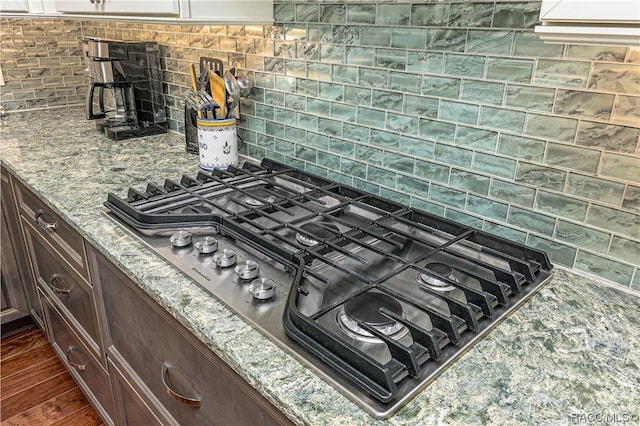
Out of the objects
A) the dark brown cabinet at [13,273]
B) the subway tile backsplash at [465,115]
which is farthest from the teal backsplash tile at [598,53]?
the dark brown cabinet at [13,273]

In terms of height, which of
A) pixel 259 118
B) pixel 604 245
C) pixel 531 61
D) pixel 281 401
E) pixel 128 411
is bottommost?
pixel 128 411

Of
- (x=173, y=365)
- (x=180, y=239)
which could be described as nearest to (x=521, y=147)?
(x=180, y=239)

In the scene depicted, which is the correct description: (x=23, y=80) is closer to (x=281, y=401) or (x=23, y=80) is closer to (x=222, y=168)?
(x=222, y=168)

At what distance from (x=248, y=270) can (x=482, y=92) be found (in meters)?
0.64

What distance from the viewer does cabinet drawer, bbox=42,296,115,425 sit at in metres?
1.49

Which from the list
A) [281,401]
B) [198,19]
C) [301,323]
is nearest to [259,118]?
[198,19]

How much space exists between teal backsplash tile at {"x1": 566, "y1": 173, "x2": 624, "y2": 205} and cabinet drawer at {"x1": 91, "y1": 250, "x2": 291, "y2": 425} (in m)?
0.72

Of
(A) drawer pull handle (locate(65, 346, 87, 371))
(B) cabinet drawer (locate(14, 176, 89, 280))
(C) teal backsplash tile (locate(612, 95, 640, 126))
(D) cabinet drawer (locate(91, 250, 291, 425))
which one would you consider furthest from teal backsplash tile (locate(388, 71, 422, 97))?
(A) drawer pull handle (locate(65, 346, 87, 371))

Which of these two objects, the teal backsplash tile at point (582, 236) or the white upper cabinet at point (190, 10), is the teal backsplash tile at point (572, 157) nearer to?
the teal backsplash tile at point (582, 236)

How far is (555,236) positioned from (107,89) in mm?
1871

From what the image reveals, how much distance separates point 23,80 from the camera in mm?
2492

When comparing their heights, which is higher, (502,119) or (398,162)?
(502,119)

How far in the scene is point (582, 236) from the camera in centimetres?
100

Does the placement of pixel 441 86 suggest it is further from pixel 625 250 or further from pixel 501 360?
pixel 501 360
